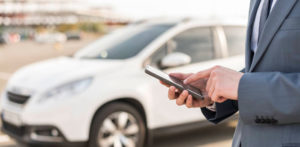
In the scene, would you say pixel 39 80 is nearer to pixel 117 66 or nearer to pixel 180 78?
pixel 117 66

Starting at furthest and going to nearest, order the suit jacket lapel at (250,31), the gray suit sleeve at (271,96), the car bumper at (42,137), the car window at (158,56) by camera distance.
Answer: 1. the car window at (158,56)
2. the car bumper at (42,137)
3. the suit jacket lapel at (250,31)
4. the gray suit sleeve at (271,96)

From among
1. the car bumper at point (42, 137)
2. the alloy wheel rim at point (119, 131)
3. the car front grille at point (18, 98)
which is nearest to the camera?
the car bumper at point (42, 137)

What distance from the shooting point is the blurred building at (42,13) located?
4513 inches

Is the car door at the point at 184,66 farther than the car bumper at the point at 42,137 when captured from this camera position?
Yes

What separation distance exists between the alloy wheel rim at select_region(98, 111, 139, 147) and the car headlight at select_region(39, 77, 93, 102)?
0.39 metres

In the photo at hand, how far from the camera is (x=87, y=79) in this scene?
441cm

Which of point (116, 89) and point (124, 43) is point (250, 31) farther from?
point (124, 43)

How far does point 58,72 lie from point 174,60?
120 centimetres

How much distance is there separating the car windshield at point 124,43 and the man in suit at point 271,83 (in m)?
3.52

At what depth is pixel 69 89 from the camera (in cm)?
434

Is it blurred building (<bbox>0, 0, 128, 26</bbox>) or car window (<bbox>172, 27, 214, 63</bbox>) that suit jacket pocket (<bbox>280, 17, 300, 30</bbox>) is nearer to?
car window (<bbox>172, 27, 214, 63</bbox>)

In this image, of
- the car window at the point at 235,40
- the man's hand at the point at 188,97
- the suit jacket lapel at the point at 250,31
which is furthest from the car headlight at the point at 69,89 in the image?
the suit jacket lapel at the point at 250,31

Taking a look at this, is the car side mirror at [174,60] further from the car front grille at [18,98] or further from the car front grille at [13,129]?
the car front grille at [13,129]

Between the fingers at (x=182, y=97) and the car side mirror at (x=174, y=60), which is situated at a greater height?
the fingers at (x=182, y=97)
